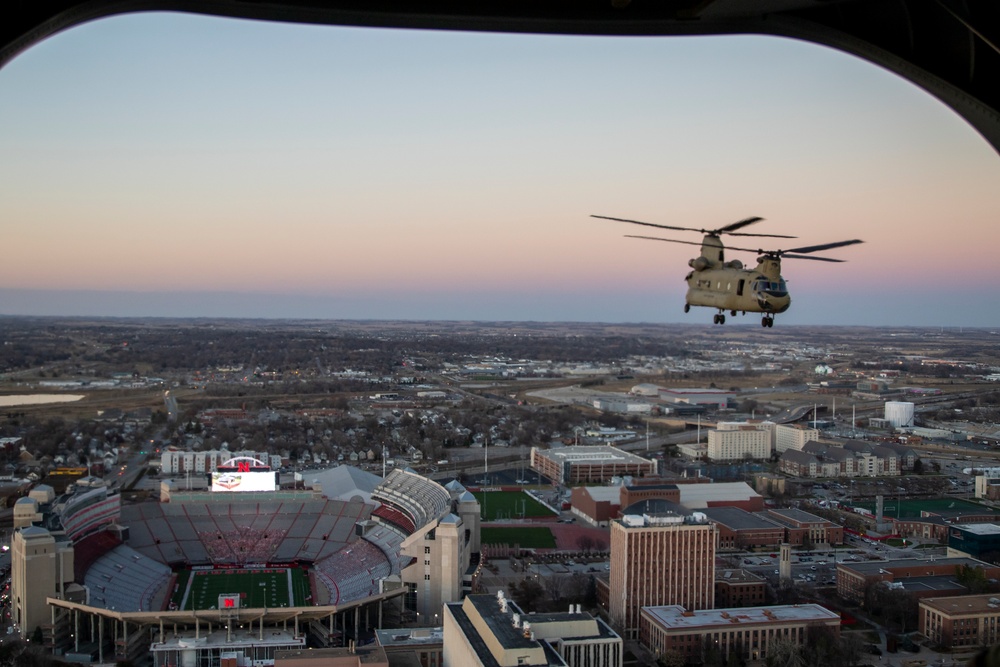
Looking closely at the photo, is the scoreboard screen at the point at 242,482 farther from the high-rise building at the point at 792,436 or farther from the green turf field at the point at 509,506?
the high-rise building at the point at 792,436

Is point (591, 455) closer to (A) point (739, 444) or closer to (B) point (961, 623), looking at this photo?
(A) point (739, 444)

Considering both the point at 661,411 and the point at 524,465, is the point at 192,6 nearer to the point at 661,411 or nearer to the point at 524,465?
the point at 524,465

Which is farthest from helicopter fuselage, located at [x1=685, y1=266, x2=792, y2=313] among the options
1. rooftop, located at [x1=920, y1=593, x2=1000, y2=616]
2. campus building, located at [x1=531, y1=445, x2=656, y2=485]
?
campus building, located at [x1=531, y1=445, x2=656, y2=485]

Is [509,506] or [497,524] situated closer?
[497,524]

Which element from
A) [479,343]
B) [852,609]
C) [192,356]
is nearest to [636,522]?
[852,609]

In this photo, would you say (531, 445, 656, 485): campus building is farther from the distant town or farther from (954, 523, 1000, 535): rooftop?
(954, 523, 1000, 535): rooftop

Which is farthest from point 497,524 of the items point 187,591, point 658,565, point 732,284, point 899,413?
point 899,413

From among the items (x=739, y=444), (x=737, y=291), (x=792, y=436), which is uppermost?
(x=737, y=291)
